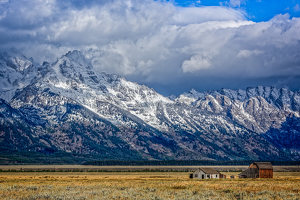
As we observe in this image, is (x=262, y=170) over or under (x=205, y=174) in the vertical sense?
over

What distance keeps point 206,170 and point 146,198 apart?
3377 inches

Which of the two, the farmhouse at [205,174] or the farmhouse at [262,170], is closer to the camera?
the farmhouse at [262,170]

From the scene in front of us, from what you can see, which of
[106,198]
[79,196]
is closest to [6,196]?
[79,196]

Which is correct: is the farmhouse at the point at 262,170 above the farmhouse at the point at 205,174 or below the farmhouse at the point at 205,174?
above

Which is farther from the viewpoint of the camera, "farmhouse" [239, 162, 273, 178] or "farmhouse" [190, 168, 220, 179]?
"farmhouse" [190, 168, 220, 179]

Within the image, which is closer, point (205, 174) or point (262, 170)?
point (262, 170)

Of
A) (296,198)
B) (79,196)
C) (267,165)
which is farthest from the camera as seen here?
(267,165)

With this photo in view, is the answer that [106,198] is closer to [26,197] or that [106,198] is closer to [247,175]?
[26,197]

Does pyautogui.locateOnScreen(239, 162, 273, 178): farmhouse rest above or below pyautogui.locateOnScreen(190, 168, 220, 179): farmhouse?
above

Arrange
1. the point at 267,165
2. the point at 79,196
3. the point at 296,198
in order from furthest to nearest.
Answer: the point at 267,165, the point at 79,196, the point at 296,198

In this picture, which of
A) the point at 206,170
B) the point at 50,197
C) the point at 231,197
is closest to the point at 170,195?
the point at 231,197

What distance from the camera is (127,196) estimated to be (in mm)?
71938

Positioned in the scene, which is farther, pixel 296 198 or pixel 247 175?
pixel 247 175

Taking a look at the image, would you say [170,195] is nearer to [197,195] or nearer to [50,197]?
[197,195]
